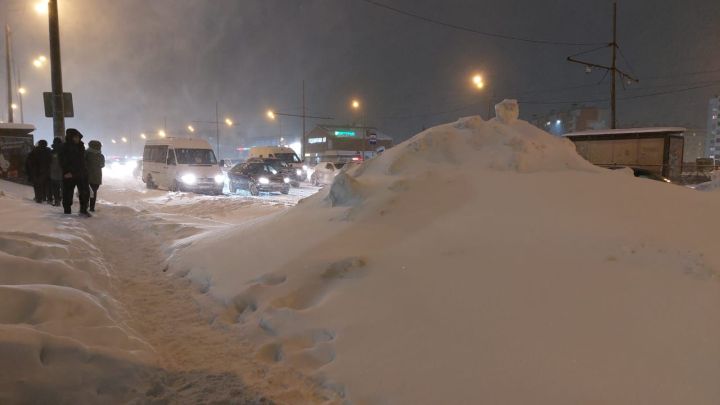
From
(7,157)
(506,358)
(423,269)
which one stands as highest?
(7,157)

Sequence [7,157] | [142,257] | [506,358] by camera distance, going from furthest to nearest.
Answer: [7,157] → [142,257] → [506,358]

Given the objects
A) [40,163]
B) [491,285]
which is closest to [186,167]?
[40,163]

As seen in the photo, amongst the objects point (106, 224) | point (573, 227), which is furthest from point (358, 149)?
point (573, 227)

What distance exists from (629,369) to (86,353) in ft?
11.8

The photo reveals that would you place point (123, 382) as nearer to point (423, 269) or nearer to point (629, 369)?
point (423, 269)

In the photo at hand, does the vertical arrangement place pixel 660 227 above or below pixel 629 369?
above

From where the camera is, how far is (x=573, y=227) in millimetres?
4402

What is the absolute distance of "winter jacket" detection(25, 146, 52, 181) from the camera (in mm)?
11141

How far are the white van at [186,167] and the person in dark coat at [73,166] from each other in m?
8.43

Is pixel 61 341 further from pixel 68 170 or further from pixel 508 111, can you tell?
pixel 68 170

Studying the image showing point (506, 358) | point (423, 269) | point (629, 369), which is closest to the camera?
point (629, 369)

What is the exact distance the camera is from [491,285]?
3.73 m

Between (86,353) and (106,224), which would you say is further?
(106,224)

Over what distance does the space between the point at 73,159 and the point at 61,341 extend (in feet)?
24.4
